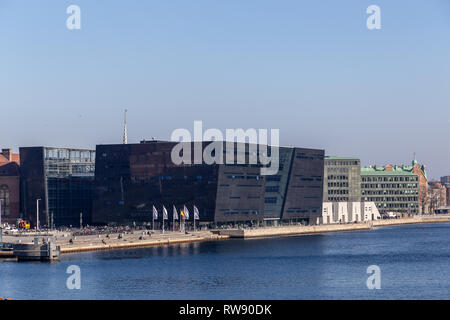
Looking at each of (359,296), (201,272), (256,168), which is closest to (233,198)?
(256,168)

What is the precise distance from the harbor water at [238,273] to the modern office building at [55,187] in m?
46.5

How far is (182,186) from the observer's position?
6462 inches

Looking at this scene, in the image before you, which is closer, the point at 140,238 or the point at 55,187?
the point at 140,238

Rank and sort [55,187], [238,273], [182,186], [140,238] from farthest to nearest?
[55,187], [182,186], [140,238], [238,273]

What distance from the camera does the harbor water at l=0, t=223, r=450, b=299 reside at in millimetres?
73500

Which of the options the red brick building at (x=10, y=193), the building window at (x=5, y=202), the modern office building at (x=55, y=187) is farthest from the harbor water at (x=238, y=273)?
the building window at (x=5, y=202)

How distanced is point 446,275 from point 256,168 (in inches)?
3326

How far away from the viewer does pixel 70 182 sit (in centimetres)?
17588

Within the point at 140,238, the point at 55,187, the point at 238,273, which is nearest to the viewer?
the point at 238,273

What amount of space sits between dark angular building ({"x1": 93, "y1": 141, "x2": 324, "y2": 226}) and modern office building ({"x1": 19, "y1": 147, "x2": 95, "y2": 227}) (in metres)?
5.77

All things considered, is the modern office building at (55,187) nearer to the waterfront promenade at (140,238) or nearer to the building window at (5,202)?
the building window at (5,202)

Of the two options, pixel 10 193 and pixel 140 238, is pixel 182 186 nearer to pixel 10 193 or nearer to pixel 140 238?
pixel 140 238

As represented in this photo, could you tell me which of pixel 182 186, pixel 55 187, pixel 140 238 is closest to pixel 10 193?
pixel 55 187

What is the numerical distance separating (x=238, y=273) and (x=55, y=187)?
89028 mm
